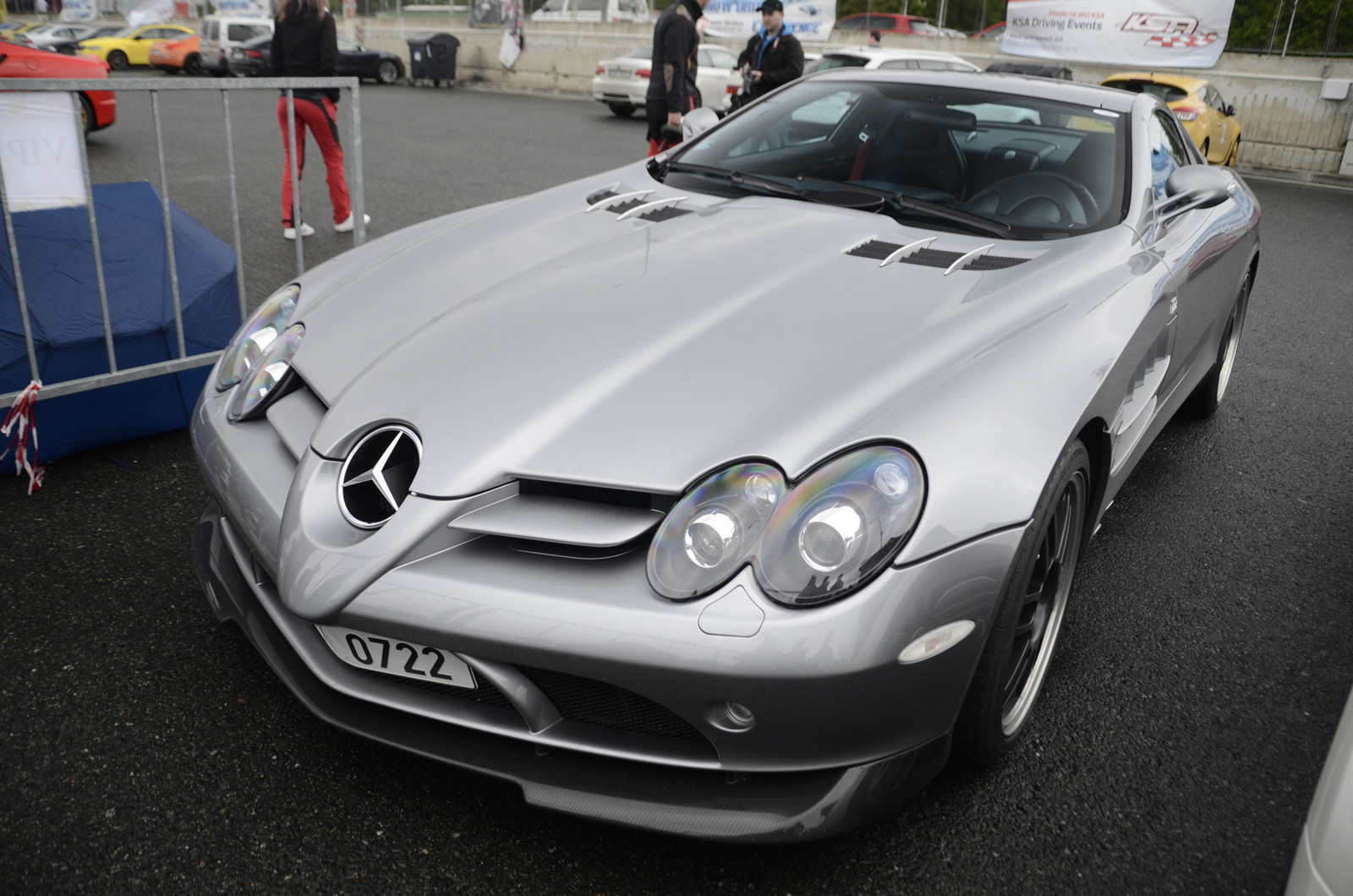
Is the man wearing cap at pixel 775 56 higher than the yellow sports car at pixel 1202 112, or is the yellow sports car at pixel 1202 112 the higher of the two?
the man wearing cap at pixel 775 56

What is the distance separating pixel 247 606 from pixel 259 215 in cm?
611

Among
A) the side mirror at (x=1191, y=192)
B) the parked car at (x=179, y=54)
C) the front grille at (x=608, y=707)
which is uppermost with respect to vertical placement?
the side mirror at (x=1191, y=192)

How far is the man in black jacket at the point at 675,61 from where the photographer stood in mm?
7141

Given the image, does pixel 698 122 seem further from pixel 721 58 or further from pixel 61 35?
pixel 61 35

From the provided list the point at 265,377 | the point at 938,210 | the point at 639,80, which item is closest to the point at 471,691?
the point at 265,377

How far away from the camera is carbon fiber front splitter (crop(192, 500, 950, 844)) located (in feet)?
5.33

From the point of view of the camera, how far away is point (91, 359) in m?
3.23

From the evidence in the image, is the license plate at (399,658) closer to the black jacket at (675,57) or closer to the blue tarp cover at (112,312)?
the blue tarp cover at (112,312)

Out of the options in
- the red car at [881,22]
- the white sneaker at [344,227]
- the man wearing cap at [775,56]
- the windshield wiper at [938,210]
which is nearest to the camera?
the windshield wiper at [938,210]

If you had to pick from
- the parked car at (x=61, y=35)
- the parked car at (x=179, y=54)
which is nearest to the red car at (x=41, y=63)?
the parked car at (x=61, y=35)

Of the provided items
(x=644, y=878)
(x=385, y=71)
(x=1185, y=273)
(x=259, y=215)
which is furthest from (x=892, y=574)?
(x=385, y=71)

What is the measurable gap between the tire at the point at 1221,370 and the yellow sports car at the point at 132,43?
31331mm

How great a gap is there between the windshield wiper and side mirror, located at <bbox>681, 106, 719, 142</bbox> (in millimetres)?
773

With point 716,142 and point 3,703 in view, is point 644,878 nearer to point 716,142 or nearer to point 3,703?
point 3,703
